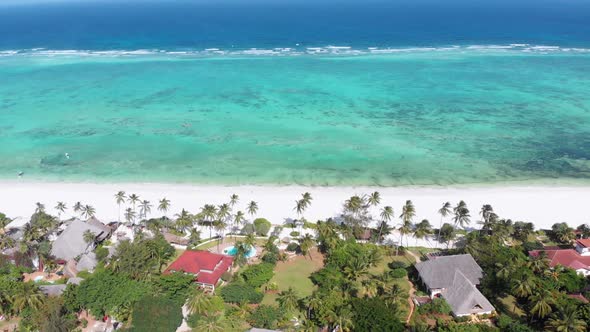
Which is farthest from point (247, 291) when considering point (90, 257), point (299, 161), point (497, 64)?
point (497, 64)

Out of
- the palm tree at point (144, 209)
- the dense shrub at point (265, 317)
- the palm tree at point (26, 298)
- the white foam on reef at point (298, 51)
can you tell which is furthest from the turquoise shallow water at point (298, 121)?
the palm tree at point (26, 298)

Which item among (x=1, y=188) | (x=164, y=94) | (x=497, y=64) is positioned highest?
(x=497, y=64)

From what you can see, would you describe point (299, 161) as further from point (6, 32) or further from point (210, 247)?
point (6, 32)

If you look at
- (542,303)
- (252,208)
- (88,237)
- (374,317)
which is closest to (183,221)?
(252,208)

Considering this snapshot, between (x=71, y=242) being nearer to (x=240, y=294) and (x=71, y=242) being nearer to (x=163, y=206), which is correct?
(x=163, y=206)

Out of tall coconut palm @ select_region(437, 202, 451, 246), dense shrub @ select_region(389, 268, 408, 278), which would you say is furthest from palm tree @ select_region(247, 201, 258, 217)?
tall coconut palm @ select_region(437, 202, 451, 246)

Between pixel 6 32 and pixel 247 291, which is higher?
pixel 6 32

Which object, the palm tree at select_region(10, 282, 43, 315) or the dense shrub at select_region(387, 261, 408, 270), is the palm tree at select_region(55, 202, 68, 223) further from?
the dense shrub at select_region(387, 261, 408, 270)
